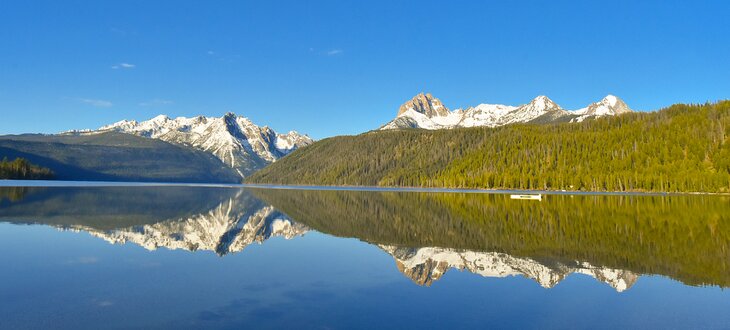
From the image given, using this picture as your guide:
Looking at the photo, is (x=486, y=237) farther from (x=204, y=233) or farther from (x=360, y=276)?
(x=204, y=233)

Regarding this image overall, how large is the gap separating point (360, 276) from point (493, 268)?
8736 millimetres

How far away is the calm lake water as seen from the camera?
65.8ft

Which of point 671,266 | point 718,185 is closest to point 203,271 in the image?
point 671,266

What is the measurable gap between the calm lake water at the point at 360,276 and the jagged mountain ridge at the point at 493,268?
0.41ft

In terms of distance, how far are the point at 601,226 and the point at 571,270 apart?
91.5 ft

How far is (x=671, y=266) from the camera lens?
32.5 m

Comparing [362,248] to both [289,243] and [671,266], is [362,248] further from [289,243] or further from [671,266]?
[671,266]

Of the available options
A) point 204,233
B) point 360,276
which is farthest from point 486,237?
point 204,233

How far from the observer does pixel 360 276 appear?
96.1ft

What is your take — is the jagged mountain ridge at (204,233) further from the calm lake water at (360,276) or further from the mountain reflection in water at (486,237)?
the calm lake water at (360,276)

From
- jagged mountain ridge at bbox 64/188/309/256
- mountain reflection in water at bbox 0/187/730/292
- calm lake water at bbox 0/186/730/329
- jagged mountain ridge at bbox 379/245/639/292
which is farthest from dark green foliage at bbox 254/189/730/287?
jagged mountain ridge at bbox 64/188/309/256

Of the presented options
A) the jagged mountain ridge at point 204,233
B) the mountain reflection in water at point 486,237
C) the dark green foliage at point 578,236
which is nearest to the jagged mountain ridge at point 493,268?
the mountain reflection in water at point 486,237

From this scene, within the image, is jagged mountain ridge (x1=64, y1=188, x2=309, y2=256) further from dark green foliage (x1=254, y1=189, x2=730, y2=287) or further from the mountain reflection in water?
dark green foliage (x1=254, y1=189, x2=730, y2=287)

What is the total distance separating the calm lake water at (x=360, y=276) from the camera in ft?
65.8
